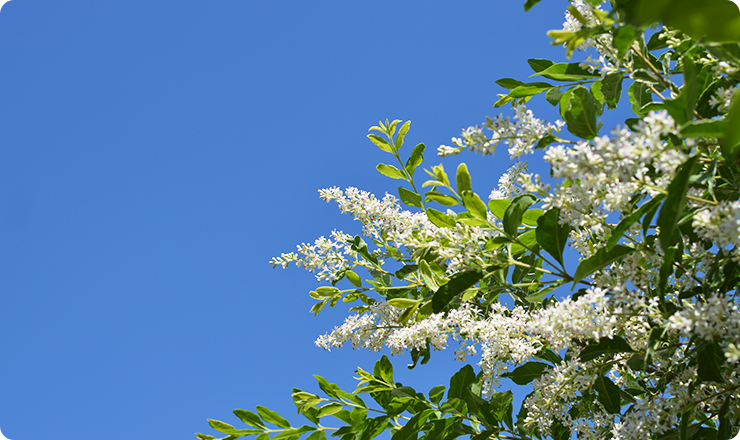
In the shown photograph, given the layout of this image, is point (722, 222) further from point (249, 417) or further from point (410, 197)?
point (249, 417)

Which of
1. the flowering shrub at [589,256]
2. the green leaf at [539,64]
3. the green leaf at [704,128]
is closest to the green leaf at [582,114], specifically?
the flowering shrub at [589,256]

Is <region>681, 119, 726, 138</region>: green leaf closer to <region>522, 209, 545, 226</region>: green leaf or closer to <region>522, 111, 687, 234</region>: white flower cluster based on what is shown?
<region>522, 111, 687, 234</region>: white flower cluster

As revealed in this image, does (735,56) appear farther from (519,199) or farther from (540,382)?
(540,382)

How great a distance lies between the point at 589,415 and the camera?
2062mm

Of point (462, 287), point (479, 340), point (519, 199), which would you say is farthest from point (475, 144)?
point (479, 340)

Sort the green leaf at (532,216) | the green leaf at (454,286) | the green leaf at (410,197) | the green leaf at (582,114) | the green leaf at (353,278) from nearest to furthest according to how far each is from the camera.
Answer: the green leaf at (582,114) < the green leaf at (454,286) < the green leaf at (532,216) < the green leaf at (410,197) < the green leaf at (353,278)

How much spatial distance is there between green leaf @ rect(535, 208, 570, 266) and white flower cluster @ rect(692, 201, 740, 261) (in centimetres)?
37

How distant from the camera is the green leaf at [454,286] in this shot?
1.40 metres

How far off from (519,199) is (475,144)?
0.22 metres

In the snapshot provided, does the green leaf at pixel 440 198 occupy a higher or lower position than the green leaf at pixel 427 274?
A: higher

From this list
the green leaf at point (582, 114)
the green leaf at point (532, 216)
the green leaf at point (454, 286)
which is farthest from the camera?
the green leaf at point (532, 216)

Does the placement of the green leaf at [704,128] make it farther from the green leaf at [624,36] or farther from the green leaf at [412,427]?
the green leaf at [412,427]

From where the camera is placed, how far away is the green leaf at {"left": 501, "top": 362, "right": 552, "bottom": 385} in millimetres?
1811

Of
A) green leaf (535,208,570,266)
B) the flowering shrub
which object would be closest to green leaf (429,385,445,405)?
the flowering shrub
